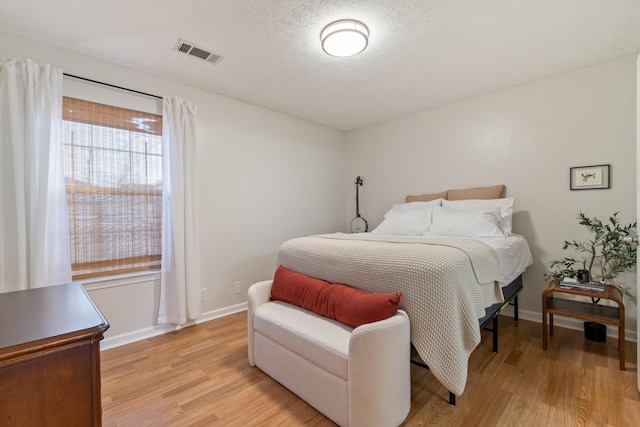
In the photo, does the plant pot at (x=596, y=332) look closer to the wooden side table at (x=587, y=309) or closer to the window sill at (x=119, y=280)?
the wooden side table at (x=587, y=309)

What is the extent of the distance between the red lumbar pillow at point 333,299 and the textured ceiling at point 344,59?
1.72 m

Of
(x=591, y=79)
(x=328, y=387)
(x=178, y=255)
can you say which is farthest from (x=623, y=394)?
(x=178, y=255)

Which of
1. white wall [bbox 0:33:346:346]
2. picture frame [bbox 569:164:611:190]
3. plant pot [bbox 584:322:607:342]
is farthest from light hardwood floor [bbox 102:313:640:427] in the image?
picture frame [bbox 569:164:611:190]

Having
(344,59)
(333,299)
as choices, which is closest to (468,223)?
(333,299)

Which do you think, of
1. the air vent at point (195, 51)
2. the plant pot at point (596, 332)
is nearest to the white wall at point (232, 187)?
the air vent at point (195, 51)

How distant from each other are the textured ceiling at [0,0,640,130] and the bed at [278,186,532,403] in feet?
4.63

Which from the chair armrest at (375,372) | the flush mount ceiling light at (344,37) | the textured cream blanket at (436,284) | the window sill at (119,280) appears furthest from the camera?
the window sill at (119,280)

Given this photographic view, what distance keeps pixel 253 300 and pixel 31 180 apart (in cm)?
175

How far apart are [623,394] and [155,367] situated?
2.97 metres

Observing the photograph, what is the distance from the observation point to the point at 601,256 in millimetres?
2434

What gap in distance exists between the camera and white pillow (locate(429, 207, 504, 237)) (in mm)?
2518

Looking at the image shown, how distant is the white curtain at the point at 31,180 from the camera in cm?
192

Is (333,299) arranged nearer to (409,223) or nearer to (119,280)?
(409,223)

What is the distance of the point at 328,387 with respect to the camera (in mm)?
1478
